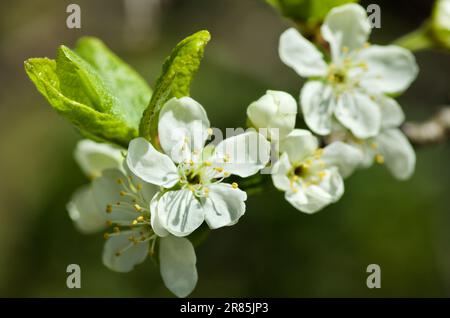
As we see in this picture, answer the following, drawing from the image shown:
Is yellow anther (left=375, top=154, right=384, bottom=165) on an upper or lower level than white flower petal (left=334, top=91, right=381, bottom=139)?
lower

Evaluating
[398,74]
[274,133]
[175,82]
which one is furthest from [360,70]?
[175,82]

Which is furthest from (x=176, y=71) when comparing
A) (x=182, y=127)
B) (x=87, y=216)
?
(x=87, y=216)

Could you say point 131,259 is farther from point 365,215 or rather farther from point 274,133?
point 365,215

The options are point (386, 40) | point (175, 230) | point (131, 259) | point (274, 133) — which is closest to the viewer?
point (175, 230)

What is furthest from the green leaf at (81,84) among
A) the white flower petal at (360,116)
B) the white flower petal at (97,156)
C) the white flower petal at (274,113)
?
the white flower petal at (360,116)

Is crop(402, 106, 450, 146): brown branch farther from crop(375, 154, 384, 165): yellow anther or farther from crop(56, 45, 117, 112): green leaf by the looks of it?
crop(56, 45, 117, 112): green leaf

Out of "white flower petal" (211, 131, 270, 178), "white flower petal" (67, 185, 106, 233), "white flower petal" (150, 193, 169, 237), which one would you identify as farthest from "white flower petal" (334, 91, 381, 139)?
"white flower petal" (67, 185, 106, 233)

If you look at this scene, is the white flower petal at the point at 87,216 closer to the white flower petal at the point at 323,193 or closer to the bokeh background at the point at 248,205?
the white flower petal at the point at 323,193
